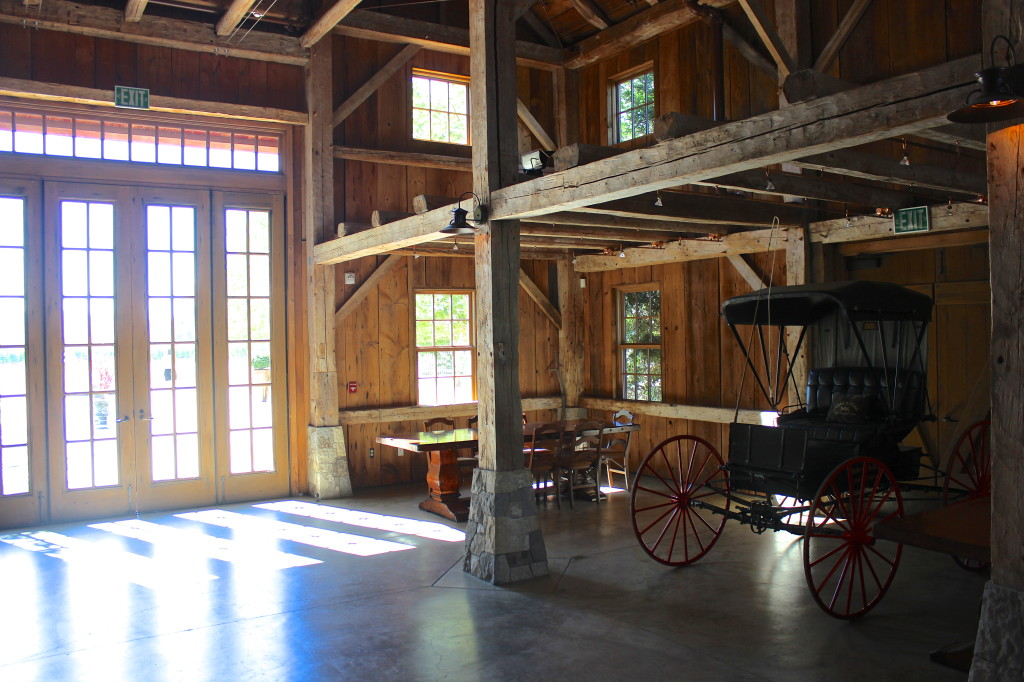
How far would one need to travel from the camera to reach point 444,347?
10820mm

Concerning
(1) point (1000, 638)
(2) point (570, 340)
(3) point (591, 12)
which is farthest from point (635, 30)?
(1) point (1000, 638)

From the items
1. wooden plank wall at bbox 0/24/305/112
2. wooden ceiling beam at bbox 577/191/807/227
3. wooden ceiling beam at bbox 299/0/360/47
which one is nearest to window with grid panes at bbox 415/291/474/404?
wooden plank wall at bbox 0/24/305/112

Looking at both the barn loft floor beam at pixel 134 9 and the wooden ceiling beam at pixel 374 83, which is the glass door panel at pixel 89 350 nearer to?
the barn loft floor beam at pixel 134 9

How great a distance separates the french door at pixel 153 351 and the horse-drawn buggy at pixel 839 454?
4866 mm

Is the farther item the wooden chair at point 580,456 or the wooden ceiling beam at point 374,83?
the wooden ceiling beam at point 374,83

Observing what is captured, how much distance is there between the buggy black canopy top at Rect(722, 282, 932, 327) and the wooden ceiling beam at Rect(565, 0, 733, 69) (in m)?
3.60

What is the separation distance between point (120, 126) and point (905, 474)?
27.9 feet

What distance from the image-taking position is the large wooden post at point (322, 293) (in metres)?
9.59

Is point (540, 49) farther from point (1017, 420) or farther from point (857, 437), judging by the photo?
point (1017, 420)

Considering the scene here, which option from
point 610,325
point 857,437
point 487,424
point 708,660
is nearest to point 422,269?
point 610,325

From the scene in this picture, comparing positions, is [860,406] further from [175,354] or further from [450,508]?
[175,354]

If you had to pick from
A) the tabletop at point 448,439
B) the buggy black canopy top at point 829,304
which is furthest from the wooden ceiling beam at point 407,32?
the buggy black canopy top at point 829,304

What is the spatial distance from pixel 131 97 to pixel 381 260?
3.33 metres

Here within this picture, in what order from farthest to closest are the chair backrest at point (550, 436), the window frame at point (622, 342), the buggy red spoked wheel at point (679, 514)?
the window frame at point (622, 342), the chair backrest at point (550, 436), the buggy red spoked wheel at point (679, 514)
